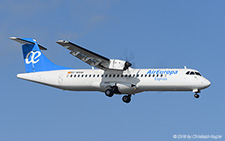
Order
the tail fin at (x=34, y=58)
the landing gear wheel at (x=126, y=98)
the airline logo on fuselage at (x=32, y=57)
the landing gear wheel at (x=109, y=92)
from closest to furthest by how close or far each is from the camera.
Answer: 1. the landing gear wheel at (x=109, y=92)
2. the landing gear wheel at (x=126, y=98)
3. the tail fin at (x=34, y=58)
4. the airline logo on fuselage at (x=32, y=57)

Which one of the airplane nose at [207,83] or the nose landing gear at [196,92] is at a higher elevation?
the airplane nose at [207,83]

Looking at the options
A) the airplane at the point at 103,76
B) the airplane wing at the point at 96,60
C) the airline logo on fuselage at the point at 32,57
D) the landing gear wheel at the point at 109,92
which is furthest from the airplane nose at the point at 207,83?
the airline logo on fuselage at the point at 32,57

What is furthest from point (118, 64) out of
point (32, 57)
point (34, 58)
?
point (32, 57)

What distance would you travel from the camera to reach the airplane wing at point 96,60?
29734mm

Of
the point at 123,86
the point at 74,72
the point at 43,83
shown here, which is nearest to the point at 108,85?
the point at 123,86

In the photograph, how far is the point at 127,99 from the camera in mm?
33062

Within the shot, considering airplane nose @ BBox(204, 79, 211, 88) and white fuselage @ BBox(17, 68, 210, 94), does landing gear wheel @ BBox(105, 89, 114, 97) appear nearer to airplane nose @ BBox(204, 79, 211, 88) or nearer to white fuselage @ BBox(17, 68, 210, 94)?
white fuselage @ BBox(17, 68, 210, 94)

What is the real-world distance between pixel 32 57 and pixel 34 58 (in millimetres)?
225

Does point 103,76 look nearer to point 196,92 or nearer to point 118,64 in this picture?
point 118,64

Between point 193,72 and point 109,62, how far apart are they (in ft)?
20.3

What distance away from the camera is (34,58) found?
34.7 metres

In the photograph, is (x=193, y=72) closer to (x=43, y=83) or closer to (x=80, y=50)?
(x=80, y=50)

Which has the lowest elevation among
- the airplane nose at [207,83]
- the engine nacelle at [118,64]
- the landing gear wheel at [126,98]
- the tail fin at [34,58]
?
the landing gear wheel at [126,98]

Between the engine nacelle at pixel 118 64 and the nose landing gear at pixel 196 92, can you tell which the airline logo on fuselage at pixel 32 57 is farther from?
the nose landing gear at pixel 196 92
